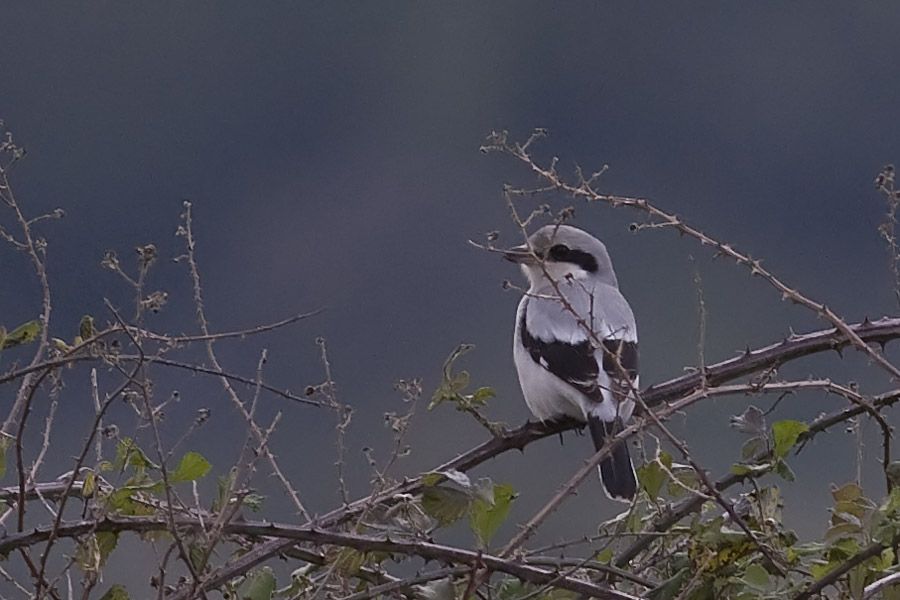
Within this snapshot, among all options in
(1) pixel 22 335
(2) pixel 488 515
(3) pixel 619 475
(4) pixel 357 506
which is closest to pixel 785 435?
(2) pixel 488 515

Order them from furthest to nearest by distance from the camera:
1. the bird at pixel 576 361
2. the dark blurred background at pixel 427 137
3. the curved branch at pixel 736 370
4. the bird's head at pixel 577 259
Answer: the dark blurred background at pixel 427 137 → the bird's head at pixel 577 259 → the bird at pixel 576 361 → the curved branch at pixel 736 370

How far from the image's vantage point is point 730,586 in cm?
265

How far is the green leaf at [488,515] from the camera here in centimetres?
276

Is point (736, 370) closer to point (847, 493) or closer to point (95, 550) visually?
point (847, 493)

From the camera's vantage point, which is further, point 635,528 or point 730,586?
point 635,528

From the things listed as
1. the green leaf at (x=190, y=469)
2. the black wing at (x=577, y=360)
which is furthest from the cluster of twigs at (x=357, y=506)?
the black wing at (x=577, y=360)

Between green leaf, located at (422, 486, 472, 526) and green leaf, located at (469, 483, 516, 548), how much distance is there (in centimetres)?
3

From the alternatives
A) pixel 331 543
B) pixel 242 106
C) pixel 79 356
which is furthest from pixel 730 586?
pixel 242 106

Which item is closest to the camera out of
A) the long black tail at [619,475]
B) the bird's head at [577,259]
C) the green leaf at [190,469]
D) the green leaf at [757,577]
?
the green leaf at [757,577]

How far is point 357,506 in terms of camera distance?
285cm

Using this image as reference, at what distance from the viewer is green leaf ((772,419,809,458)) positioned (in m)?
2.78

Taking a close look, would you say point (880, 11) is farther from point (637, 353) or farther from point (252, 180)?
point (637, 353)

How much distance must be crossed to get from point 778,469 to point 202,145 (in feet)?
139

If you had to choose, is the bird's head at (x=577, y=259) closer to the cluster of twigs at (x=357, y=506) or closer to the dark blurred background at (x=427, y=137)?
the cluster of twigs at (x=357, y=506)
